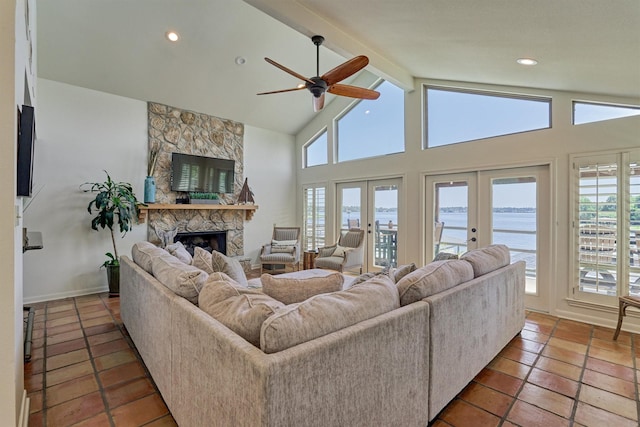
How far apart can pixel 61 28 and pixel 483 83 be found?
537 cm

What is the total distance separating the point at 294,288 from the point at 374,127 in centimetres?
469

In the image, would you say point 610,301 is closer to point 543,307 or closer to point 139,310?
point 543,307

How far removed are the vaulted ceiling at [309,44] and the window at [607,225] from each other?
2.39ft

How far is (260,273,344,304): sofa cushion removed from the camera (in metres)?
1.66

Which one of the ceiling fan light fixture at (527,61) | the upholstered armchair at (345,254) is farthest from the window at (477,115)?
the upholstered armchair at (345,254)

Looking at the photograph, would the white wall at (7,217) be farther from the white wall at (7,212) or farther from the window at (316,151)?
the window at (316,151)

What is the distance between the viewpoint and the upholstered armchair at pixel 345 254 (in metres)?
4.87

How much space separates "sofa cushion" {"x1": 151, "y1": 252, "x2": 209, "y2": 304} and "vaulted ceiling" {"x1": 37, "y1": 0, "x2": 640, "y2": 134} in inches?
96.4

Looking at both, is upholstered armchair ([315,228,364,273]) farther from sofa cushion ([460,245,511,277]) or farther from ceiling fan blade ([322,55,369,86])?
ceiling fan blade ([322,55,369,86])

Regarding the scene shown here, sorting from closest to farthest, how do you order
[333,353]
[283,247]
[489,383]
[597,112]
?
[333,353], [489,383], [597,112], [283,247]

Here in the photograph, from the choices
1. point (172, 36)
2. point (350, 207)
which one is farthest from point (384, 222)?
point (172, 36)

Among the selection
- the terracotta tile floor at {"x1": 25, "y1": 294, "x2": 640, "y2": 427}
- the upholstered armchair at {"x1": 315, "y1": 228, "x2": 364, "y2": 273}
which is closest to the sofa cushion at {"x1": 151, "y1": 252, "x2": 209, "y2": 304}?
the terracotta tile floor at {"x1": 25, "y1": 294, "x2": 640, "y2": 427}

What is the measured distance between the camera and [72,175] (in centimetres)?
433

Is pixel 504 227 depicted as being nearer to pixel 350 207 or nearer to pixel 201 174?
pixel 350 207
